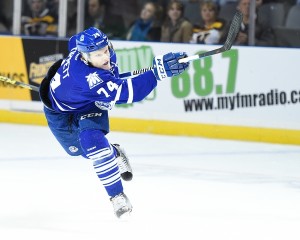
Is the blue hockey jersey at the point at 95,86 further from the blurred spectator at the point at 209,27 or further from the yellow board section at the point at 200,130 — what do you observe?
the blurred spectator at the point at 209,27

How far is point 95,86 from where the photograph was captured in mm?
4070

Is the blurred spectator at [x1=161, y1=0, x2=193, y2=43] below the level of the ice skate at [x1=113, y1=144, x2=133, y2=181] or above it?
above

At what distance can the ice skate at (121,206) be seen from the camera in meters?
4.12

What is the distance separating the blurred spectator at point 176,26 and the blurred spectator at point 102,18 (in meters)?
0.45

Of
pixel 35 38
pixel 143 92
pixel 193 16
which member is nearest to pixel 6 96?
pixel 35 38

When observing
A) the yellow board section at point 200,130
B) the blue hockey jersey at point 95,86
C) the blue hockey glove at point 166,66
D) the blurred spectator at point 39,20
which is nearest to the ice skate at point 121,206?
the blue hockey jersey at point 95,86

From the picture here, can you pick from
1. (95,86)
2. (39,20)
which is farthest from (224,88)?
(95,86)

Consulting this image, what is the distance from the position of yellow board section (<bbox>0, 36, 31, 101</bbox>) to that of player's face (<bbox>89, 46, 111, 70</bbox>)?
3.50 metres

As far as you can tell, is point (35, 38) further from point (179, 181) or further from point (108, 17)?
point (179, 181)

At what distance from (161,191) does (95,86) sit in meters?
1.09

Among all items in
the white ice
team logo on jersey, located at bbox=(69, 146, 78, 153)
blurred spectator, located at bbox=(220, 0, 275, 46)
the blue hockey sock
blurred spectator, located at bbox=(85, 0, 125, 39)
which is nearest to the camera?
the white ice

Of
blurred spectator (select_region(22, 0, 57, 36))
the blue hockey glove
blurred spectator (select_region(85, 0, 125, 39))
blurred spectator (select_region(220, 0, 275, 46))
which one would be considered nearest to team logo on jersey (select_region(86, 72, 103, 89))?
the blue hockey glove

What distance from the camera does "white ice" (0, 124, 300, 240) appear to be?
404 cm

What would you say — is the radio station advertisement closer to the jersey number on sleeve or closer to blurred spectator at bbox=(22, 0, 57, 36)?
blurred spectator at bbox=(22, 0, 57, 36)
